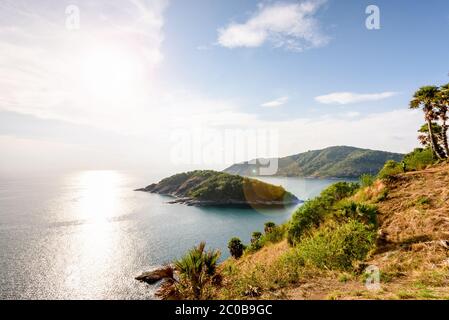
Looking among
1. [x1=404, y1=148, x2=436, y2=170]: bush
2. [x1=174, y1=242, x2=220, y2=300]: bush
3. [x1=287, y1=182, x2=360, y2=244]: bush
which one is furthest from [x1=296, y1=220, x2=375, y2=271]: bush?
[x1=404, y1=148, x2=436, y2=170]: bush

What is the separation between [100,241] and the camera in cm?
8162

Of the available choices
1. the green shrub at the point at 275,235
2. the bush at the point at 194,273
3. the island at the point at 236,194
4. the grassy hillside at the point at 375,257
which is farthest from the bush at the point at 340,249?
the island at the point at 236,194

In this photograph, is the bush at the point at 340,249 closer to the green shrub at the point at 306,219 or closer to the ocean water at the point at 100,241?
the green shrub at the point at 306,219

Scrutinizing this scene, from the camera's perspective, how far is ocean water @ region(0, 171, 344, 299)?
47594mm

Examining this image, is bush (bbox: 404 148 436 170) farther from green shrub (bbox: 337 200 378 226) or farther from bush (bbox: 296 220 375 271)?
bush (bbox: 296 220 375 271)

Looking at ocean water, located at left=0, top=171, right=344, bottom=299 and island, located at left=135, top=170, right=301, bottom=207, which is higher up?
island, located at left=135, top=170, right=301, bottom=207

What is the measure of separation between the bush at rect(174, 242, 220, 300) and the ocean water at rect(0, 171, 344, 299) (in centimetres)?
2693

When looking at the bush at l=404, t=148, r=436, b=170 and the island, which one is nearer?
the bush at l=404, t=148, r=436, b=170

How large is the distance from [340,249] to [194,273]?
22.8 ft

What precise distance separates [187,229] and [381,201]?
262 ft

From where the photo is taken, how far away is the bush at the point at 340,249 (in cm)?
1202

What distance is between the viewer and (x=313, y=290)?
926 cm

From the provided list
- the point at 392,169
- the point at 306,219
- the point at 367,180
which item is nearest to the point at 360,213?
the point at 306,219
